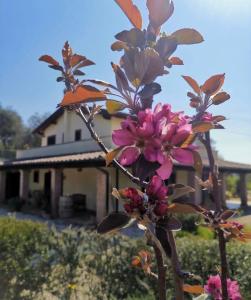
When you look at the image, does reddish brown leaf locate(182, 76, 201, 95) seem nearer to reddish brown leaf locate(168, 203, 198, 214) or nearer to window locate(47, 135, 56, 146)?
reddish brown leaf locate(168, 203, 198, 214)

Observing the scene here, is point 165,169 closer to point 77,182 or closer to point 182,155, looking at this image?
point 182,155

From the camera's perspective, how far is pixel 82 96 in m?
1.03

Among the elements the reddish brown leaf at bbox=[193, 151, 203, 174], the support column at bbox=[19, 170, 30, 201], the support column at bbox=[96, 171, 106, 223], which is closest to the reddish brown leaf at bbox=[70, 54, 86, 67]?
the reddish brown leaf at bbox=[193, 151, 203, 174]

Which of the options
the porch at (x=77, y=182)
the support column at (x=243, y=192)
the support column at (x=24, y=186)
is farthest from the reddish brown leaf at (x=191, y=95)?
the support column at (x=243, y=192)

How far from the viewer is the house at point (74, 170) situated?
14.0m

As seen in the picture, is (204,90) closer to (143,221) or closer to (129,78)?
(129,78)

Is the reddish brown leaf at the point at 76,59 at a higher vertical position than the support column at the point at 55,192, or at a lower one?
higher

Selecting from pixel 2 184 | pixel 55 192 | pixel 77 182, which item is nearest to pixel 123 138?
pixel 55 192

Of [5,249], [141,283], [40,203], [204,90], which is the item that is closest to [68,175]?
[40,203]

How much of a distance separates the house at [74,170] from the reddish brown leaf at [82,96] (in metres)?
10.4

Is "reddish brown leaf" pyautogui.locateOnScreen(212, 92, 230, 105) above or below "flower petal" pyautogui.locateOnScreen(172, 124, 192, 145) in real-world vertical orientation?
above

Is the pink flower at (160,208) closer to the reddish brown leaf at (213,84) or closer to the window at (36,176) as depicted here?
the reddish brown leaf at (213,84)

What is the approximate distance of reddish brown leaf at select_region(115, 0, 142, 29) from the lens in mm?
992

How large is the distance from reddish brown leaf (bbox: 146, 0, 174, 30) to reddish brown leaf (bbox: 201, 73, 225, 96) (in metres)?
0.26
